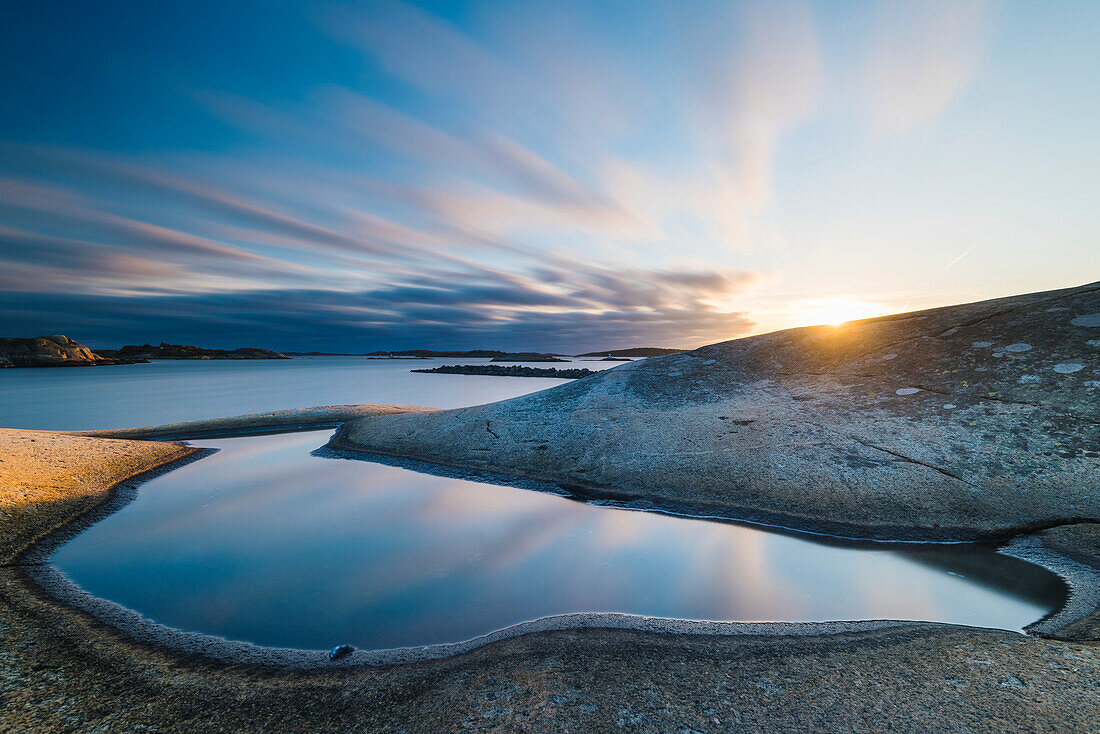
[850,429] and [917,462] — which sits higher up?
[850,429]

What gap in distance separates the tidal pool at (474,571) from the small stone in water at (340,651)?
0.11 m

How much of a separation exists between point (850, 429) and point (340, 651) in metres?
10.2

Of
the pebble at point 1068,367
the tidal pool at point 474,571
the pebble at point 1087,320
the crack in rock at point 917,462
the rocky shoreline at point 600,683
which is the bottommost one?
the tidal pool at point 474,571

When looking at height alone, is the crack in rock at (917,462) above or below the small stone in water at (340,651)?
above

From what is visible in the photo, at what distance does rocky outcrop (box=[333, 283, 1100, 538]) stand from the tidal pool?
3.84 ft

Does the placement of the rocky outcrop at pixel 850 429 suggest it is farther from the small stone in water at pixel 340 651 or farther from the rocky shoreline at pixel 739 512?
the small stone in water at pixel 340 651

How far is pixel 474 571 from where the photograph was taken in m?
5.84

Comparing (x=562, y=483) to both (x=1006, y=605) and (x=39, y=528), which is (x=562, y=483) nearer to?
(x=1006, y=605)

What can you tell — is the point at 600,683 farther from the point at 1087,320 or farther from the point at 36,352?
the point at 36,352

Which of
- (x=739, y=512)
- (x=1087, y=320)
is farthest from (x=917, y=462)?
(x=1087, y=320)

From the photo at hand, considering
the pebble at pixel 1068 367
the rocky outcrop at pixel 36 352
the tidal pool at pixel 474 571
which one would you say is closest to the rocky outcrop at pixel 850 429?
A: the pebble at pixel 1068 367

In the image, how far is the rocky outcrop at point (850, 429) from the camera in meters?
7.18

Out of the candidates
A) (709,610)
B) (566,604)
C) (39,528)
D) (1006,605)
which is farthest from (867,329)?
(39,528)

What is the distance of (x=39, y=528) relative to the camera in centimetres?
720
